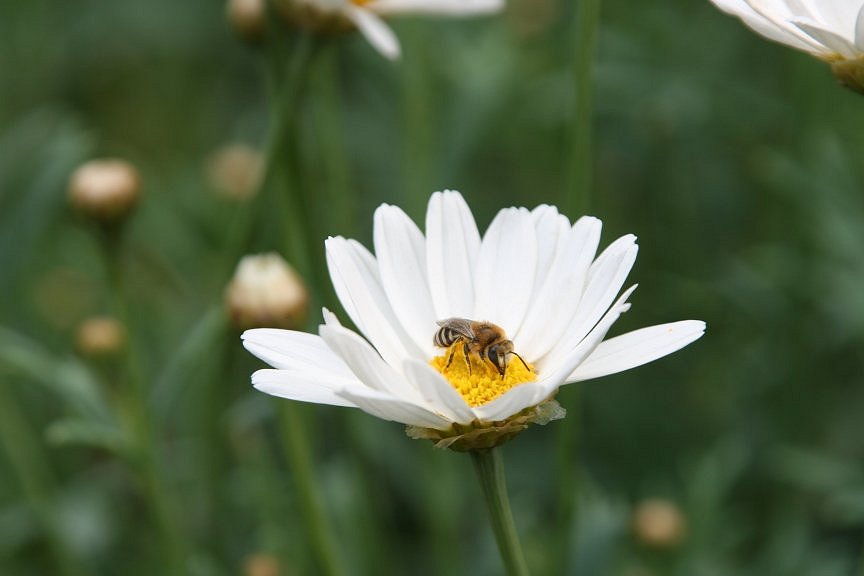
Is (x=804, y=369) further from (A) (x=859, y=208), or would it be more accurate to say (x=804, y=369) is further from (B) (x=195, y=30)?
(B) (x=195, y=30)

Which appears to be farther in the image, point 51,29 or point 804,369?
point 51,29

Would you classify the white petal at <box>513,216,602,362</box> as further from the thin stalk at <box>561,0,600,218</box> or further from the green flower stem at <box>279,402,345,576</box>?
the green flower stem at <box>279,402,345,576</box>

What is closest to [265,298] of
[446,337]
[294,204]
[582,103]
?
[294,204]

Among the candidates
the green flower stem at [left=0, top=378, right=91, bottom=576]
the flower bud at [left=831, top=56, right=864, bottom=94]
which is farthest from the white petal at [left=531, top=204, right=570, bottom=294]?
the green flower stem at [left=0, top=378, right=91, bottom=576]

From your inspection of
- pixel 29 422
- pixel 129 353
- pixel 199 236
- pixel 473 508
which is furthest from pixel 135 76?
pixel 129 353

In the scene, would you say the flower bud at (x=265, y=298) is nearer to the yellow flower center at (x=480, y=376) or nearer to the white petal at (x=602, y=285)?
the yellow flower center at (x=480, y=376)

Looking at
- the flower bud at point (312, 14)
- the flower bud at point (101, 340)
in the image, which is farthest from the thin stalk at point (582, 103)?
the flower bud at point (101, 340)
